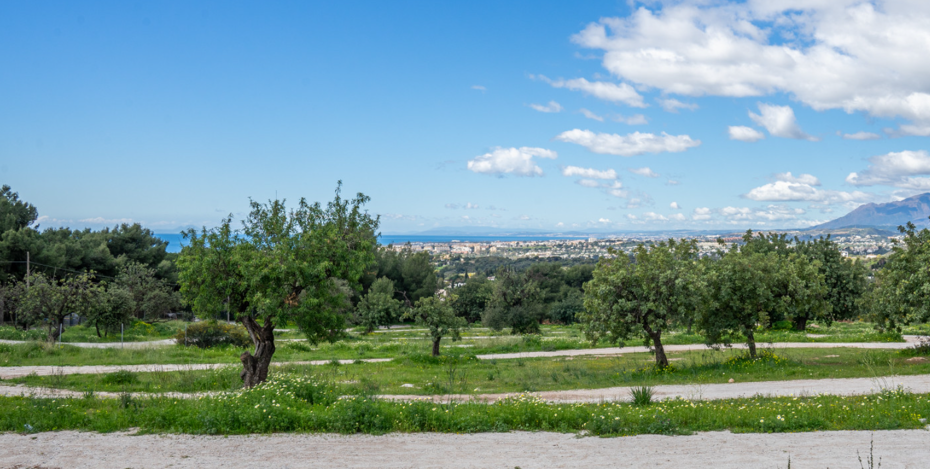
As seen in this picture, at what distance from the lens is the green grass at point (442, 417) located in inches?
401

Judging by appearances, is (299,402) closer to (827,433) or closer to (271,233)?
(271,233)

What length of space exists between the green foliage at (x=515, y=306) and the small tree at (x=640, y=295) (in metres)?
25.7

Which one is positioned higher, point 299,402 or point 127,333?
point 299,402

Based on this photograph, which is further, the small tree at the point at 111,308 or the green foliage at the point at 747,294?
the small tree at the point at 111,308

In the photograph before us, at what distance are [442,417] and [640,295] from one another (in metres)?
11.0

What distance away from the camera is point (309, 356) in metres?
27.7

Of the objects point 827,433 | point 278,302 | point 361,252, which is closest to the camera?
point 827,433

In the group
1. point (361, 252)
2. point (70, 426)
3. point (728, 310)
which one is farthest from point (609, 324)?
point (70, 426)

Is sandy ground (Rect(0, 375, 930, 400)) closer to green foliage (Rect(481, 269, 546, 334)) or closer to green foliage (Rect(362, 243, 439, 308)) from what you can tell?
green foliage (Rect(481, 269, 546, 334))

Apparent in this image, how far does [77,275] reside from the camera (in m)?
45.3

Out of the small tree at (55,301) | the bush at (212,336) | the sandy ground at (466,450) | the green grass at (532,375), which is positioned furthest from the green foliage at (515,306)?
the sandy ground at (466,450)

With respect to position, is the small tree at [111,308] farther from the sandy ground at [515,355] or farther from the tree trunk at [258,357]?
the tree trunk at [258,357]

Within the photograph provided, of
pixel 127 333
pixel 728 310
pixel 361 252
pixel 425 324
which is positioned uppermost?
pixel 361 252

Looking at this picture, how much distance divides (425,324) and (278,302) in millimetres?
13083
